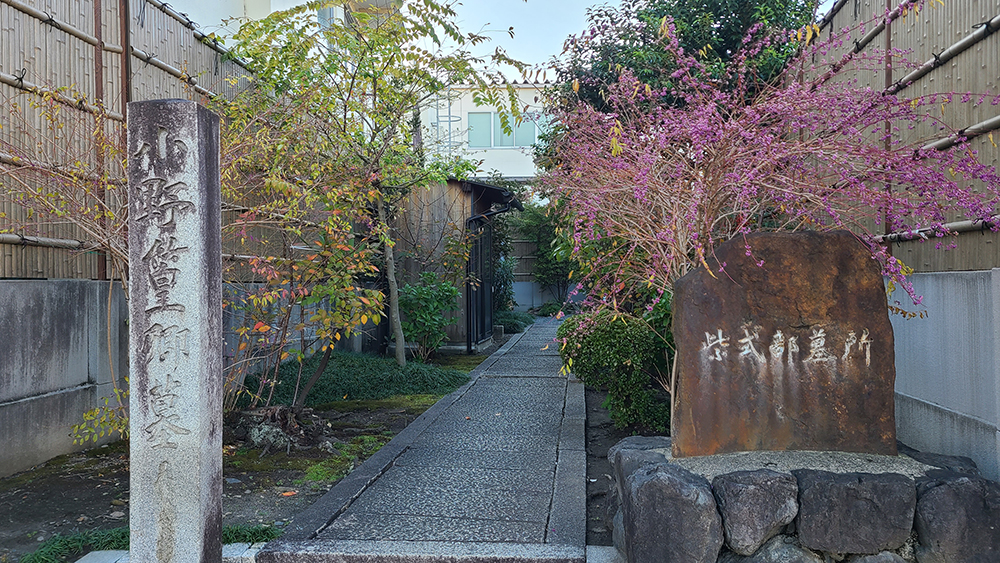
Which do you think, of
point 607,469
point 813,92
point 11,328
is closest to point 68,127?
point 11,328

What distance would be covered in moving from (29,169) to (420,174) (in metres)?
5.37

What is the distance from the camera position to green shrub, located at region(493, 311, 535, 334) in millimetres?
18188

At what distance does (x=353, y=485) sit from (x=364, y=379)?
14.2ft

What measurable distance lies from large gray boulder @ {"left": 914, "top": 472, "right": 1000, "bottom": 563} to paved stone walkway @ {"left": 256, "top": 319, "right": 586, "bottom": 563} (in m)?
1.90

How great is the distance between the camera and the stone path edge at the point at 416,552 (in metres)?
4.02

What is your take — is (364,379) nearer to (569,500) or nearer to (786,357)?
(569,500)

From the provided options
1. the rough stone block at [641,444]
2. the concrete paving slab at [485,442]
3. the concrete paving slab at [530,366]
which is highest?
the rough stone block at [641,444]

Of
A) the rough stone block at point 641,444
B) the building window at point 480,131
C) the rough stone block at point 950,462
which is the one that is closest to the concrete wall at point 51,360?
the rough stone block at point 641,444

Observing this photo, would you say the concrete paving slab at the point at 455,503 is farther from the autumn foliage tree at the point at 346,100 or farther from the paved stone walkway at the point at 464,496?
the autumn foliage tree at the point at 346,100

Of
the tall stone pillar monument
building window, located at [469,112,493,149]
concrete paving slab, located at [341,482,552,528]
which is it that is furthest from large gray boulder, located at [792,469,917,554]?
building window, located at [469,112,493,149]

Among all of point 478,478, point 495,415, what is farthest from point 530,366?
point 478,478

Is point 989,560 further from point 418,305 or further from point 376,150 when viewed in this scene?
point 418,305

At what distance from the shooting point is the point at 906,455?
418 centimetres

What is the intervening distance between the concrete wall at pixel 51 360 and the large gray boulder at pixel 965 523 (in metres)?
6.11
